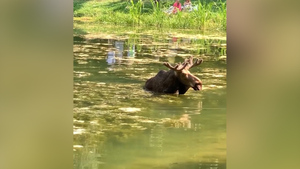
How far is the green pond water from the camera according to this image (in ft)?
6.45

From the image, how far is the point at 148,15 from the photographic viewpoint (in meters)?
2.15

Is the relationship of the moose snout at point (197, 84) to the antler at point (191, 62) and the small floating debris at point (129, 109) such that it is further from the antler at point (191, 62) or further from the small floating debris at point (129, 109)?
the small floating debris at point (129, 109)

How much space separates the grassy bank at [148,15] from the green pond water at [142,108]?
0.23 feet

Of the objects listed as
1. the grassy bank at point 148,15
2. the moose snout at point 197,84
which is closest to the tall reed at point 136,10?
the grassy bank at point 148,15

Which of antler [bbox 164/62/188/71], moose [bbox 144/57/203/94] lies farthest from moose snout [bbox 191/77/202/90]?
antler [bbox 164/62/188/71]

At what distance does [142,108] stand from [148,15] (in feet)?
1.61

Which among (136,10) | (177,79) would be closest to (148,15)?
(136,10)

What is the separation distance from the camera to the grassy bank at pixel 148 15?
2082 millimetres

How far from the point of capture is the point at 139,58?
2.16m
